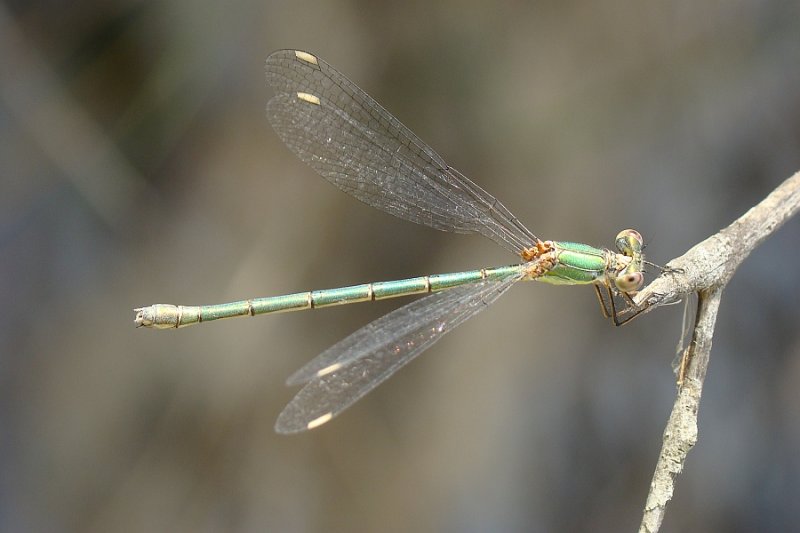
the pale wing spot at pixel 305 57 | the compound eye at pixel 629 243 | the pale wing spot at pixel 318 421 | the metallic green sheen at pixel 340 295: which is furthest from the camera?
the metallic green sheen at pixel 340 295

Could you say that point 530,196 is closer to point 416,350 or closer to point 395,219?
point 395,219

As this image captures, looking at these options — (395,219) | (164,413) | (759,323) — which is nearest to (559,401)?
(759,323)

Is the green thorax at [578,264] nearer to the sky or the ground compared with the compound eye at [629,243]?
nearer to the ground

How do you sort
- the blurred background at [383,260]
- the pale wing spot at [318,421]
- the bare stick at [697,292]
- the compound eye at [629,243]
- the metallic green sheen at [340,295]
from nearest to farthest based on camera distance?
the bare stick at [697,292], the pale wing spot at [318,421], the compound eye at [629,243], the metallic green sheen at [340,295], the blurred background at [383,260]

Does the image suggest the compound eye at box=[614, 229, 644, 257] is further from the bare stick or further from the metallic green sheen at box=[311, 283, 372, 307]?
the metallic green sheen at box=[311, 283, 372, 307]

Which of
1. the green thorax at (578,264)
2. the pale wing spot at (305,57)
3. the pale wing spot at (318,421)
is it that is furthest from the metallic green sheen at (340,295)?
the pale wing spot at (305,57)

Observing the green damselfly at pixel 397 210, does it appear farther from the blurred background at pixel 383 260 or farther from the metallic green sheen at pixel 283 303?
the blurred background at pixel 383 260

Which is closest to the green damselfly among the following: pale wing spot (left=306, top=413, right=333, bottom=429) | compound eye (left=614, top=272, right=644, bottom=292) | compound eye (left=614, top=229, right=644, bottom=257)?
A: compound eye (left=614, top=229, right=644, bottom=257)
